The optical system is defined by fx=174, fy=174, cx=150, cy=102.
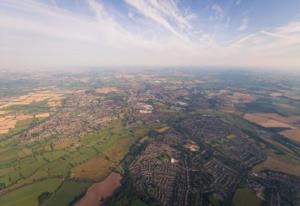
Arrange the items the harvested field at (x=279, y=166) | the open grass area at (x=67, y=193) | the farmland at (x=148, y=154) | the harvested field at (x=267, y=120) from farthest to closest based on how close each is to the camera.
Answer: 1. the harvested field at (x=267, y=120)
2. the harvested field at (x=279, y=166)
3. the farmland at (x=148, y=154)
4. the open grass area at (x=67, y=193)

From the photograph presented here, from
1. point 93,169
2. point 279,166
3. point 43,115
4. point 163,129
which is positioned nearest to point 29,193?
point 93,169

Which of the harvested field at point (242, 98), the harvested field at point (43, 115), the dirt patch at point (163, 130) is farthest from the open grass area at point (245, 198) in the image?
the harvested field at point (242, 98)

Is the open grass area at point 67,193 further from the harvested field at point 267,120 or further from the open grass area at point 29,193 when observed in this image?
the harvested field at point 267,120

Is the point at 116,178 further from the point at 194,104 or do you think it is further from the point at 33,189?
the point at 194,104

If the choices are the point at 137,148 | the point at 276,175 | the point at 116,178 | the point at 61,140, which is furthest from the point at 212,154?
the point at 61,140

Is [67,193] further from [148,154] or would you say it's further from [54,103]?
[54,103]

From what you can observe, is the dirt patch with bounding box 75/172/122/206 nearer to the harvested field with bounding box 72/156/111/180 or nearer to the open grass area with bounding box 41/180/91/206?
the open grass area with bounding box 41/180/91/206

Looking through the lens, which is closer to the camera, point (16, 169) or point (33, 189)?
point (33, 189)
